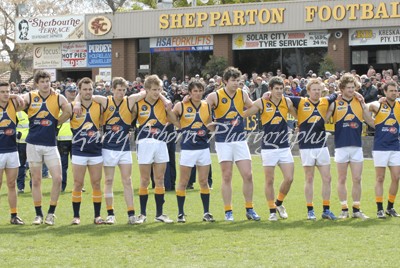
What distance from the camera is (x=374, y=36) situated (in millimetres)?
30281

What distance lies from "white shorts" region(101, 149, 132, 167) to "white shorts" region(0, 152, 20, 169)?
126 cm

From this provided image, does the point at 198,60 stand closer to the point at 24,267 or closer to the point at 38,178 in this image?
the point at 38,178

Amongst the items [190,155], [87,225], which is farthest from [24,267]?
[190,155]

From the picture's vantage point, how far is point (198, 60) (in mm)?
34781

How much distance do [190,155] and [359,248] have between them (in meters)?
3.15

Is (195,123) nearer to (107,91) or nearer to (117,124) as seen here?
(117,124)

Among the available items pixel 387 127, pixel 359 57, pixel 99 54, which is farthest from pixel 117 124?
pixel 99 54

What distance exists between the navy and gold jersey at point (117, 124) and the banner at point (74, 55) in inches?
1039

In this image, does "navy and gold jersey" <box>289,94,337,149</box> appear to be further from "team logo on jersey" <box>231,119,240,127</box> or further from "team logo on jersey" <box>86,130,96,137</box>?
"team logo on jersey" <box>86,130,96,137</box>

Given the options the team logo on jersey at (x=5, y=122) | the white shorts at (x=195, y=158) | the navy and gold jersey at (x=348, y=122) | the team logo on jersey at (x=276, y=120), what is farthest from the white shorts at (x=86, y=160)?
the navy and gold jersey at (x=348, y=122)

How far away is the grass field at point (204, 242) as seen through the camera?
28.6ft

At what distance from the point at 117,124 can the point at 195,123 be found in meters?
1.13

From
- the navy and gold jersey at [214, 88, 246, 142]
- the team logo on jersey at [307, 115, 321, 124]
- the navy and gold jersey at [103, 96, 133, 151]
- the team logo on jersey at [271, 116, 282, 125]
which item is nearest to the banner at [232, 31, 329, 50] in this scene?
the team logo on jersey at [307, 115, 321, 124]

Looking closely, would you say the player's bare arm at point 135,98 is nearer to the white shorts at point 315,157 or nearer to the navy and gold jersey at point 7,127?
the navy and gold jersey at point 7,127
